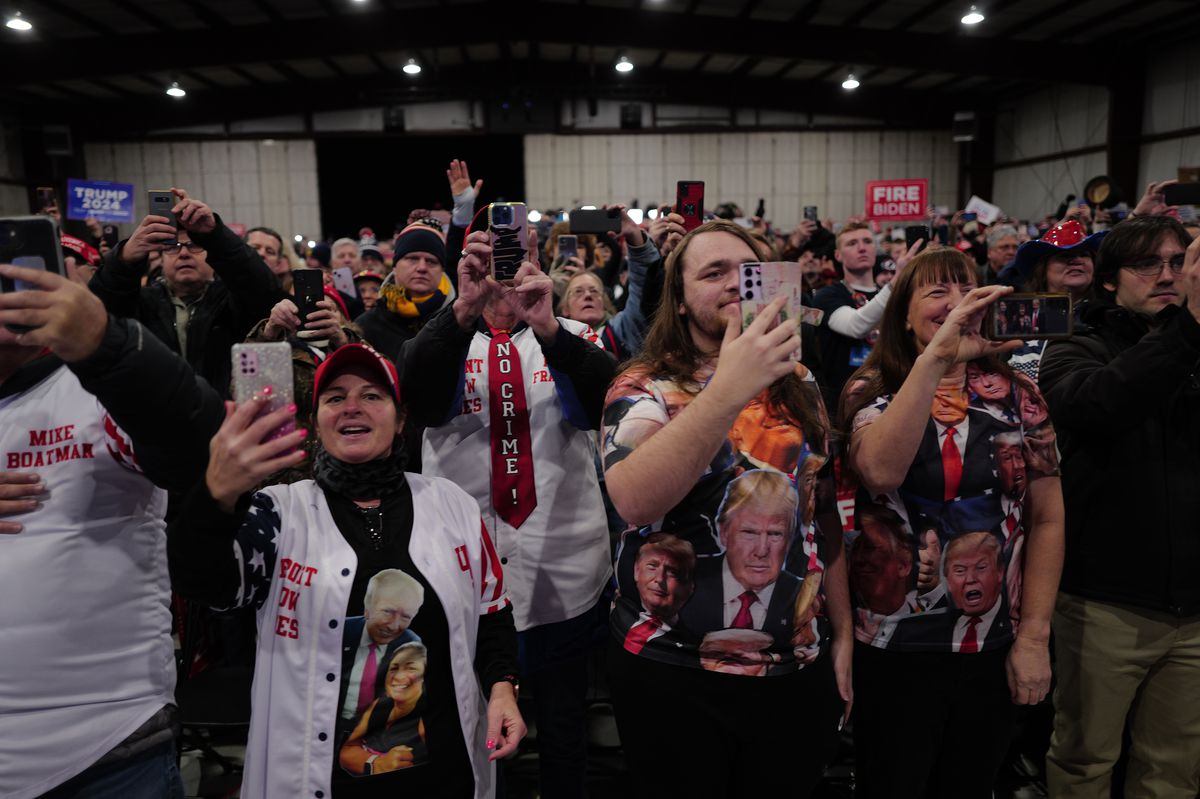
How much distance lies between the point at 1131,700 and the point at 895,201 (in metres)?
7.96

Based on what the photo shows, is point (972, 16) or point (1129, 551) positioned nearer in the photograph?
point (1129, 551)

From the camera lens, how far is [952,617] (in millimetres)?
1874

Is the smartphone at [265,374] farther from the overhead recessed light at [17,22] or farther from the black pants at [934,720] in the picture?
the overhead recessed light at [17,22]

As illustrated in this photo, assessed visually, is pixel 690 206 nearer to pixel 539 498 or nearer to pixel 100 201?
pixel 539 498

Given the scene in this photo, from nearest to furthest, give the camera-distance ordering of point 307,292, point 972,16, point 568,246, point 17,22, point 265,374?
point 265,374 < point 307,292 < point 568,246 < point 17,22 < point 972,16

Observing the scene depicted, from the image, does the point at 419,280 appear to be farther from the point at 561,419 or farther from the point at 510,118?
the point at 510,118

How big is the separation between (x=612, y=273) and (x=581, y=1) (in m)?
9.48

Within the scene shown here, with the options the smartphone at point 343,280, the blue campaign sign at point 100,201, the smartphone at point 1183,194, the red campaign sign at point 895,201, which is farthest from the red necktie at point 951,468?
the blue campaign sign at point 100,201

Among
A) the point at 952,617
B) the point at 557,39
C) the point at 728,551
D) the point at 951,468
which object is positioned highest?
the point at 557,39

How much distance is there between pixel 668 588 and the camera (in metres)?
1.63

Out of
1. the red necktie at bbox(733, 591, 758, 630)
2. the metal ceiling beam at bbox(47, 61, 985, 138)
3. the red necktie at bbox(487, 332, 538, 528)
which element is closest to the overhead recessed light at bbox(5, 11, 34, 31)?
the metal ceiling beam at bbox(47, 61, 985, 138)

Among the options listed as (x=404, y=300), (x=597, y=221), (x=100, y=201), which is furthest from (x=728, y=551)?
(x=100, y=201)

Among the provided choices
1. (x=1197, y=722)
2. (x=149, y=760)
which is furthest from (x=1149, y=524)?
(x=149, y=760)

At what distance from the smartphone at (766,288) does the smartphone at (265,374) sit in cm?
79
